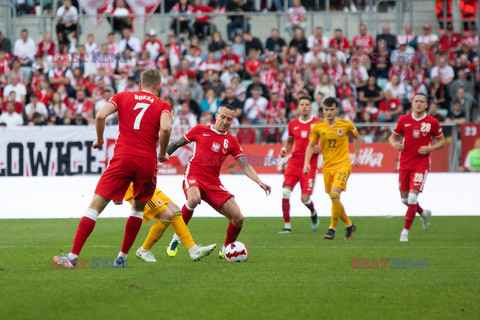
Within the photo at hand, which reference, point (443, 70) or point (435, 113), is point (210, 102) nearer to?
point (435, 113)

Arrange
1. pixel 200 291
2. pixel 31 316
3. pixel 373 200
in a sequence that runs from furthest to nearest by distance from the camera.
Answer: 1. pixel 373 200
2. pixel 200 291
3. pixel 31 316

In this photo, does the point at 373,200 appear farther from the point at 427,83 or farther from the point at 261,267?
the point at 261,267

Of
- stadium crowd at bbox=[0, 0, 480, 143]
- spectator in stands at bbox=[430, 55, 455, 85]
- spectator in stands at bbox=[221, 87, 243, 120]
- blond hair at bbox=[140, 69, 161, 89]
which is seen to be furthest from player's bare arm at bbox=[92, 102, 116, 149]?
spectator in stands at bbox=[430, 55, 455, 85]

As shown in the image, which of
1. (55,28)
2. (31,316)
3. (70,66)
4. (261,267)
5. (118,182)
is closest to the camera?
(31,316)

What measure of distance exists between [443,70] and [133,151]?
1589 centimetres

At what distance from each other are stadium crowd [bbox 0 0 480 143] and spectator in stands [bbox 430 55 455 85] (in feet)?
0.10

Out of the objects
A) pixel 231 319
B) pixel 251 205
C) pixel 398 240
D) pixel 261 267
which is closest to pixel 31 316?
pixel 231 319

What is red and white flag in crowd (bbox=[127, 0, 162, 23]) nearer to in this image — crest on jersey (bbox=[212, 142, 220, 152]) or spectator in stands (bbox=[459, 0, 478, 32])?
spectator in stands (bbox=[459, 0, 478, 32])

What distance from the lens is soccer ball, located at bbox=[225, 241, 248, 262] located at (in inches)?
352

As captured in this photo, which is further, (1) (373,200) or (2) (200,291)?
(1) (373,200)

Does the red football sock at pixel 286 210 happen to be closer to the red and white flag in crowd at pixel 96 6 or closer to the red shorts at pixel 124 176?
the red shorts at pixel 124 176

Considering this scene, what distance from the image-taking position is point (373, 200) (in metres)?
16.5

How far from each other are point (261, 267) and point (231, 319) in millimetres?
2901

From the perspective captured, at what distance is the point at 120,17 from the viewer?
23.7 meters
